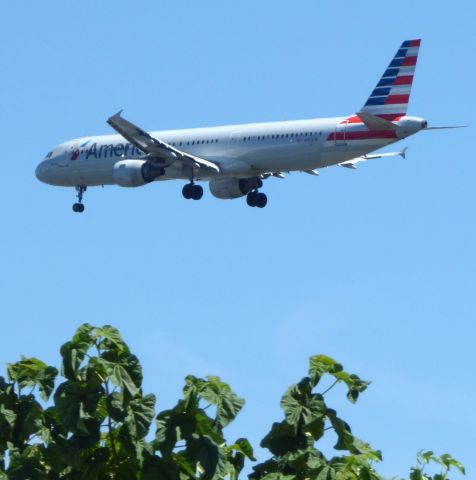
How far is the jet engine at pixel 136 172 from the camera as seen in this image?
64.2 meters

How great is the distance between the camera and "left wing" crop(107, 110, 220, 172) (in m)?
64.1

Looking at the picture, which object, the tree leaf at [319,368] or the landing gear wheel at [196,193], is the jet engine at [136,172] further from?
the tree leaf at [319,368]

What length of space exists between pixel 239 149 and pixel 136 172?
4.67 metres

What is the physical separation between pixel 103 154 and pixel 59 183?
11.2 ft

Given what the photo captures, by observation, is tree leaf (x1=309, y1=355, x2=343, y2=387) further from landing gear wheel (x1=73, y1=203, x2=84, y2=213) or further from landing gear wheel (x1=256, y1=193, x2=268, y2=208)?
landing gear wheel (x1=73, y1=203, x2=84, y2=213)

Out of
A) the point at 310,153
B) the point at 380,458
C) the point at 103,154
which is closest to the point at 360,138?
the point at 310,153

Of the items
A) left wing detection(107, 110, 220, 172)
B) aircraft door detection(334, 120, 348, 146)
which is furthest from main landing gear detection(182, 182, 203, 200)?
aircraft door detection(334, 120, 348, 146)

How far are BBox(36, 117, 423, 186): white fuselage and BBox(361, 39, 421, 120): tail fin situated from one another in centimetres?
118

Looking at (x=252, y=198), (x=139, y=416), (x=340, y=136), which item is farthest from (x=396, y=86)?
(x=139, y=416)

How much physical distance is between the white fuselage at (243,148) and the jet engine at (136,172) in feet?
4.72

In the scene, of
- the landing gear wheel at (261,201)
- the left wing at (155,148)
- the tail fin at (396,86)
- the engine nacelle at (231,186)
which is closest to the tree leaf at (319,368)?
the tail fin at (396,86)

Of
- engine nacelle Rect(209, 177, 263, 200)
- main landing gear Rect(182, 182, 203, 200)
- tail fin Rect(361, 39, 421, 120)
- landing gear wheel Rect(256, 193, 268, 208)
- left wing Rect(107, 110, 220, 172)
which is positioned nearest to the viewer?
tail fin Rect(361, 39, 421, 120)

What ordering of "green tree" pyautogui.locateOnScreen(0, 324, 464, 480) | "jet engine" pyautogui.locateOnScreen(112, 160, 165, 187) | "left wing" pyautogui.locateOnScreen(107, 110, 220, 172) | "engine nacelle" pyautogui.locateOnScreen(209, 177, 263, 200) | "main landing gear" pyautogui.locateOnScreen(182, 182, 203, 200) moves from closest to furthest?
"green tree" pyautogui.locateOnScreen(0, 324, 464, 480) → "left wing" pyautogui.locateOnScreen(107, 110, 220, 172) → "jet engine" pyautogui.locateOnScreen(112, 160, 165, 187) → "engine nacelle" pyautogui.locateOnScreen(209, 177, 263, 200) → "main landing gear" pyautogui.locateOnScreen(182, 182, 203, 200)

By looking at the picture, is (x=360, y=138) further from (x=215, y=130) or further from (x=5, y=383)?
(x=5, y=383)
